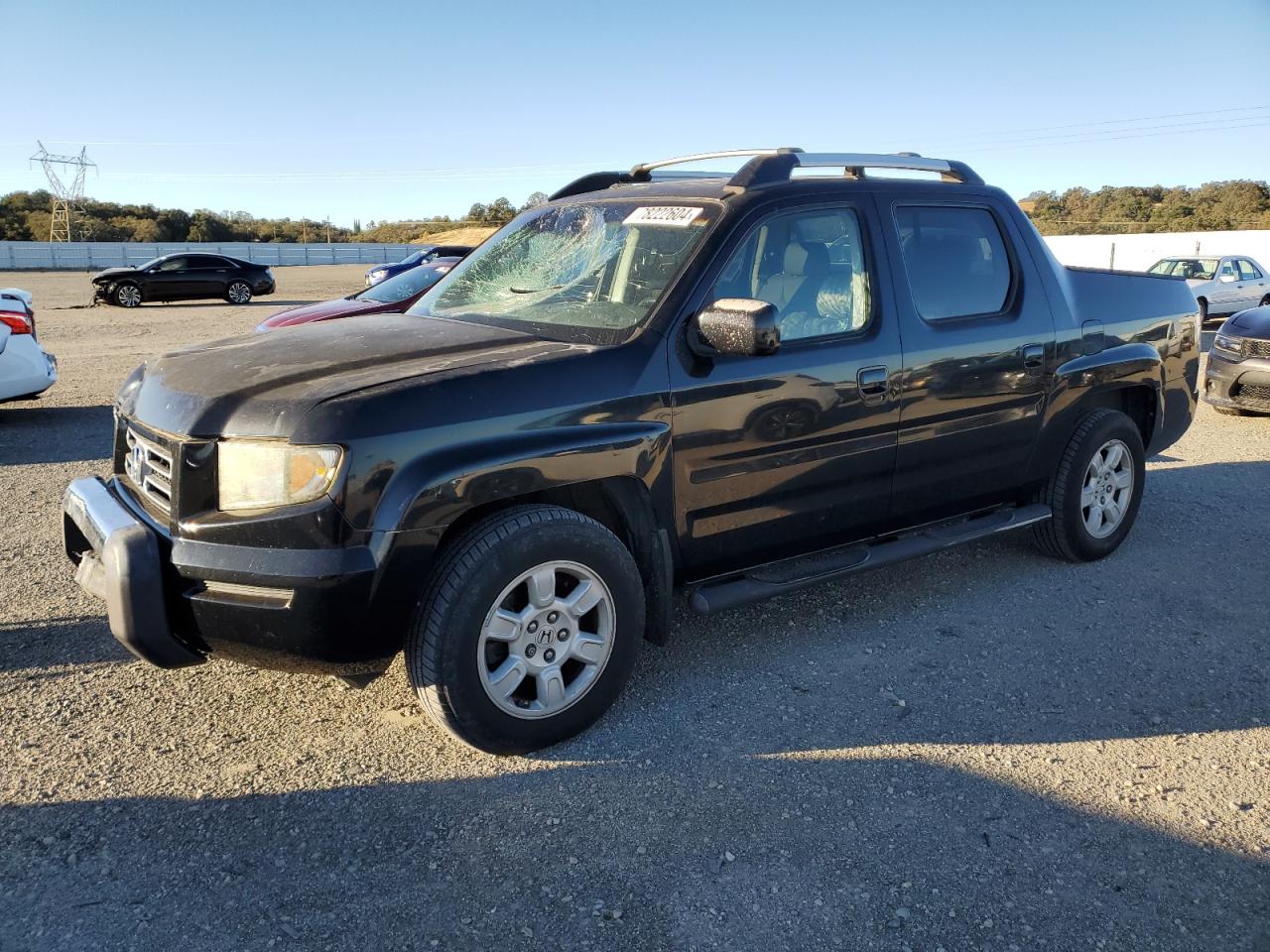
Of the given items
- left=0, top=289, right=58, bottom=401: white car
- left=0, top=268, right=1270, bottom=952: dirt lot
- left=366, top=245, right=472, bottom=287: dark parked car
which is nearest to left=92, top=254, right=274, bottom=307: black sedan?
left=366, top=245, right=472, bottom=287: dark parked car

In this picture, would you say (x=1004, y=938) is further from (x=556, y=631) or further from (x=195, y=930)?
(x=195, y=930)

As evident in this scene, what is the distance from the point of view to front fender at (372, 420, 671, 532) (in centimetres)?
285

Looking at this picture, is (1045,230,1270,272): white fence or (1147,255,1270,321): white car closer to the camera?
(1147,255,1270,321): white car

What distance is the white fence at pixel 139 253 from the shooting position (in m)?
45.1

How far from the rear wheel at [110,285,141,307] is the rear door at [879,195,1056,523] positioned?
24016 mm

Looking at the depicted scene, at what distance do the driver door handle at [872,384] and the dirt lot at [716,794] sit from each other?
1.06 meters

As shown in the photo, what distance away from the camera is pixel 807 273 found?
3.86 meters

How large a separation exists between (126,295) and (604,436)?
80.1 ft

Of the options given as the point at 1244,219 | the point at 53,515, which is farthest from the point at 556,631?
the point at 1244,219

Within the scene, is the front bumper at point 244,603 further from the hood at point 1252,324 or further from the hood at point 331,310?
the hood at point 1252,324

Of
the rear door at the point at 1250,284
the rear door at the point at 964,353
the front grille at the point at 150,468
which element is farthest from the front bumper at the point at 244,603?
the rear door at the point at 1250,284

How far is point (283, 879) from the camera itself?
2.62 meters

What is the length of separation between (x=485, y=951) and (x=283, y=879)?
0.64 m

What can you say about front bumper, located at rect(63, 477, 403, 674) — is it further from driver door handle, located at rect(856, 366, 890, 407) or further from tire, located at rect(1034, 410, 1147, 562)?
tire, located at rect(1034, 410, 1147, 562)
